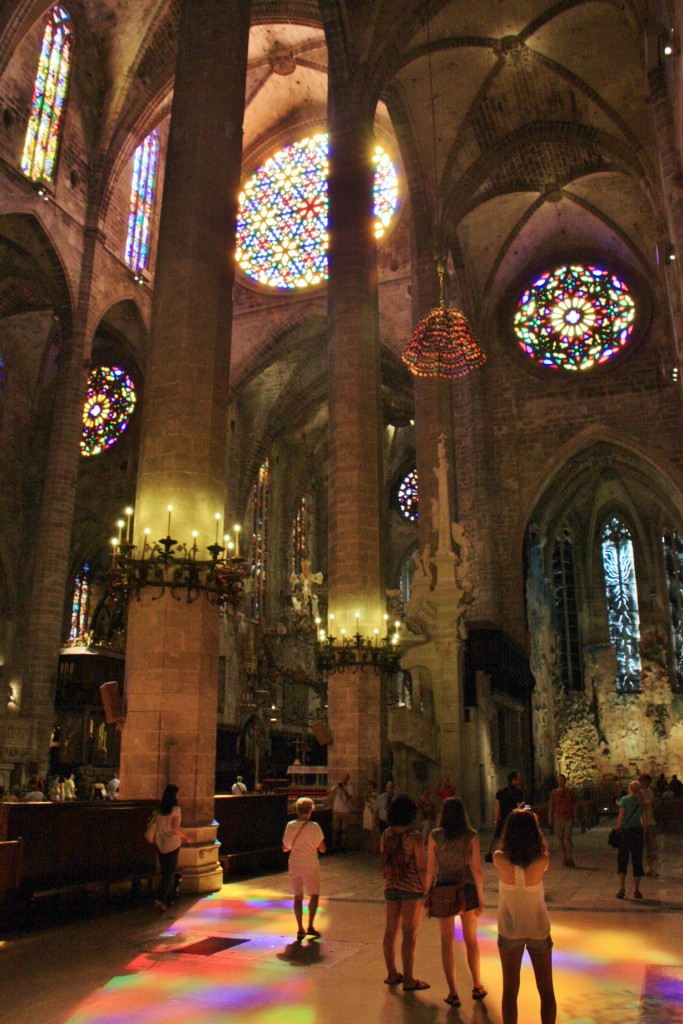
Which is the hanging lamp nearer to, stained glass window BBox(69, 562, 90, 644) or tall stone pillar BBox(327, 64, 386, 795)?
tall stone pillar BBox(327, 64, 386, 795)

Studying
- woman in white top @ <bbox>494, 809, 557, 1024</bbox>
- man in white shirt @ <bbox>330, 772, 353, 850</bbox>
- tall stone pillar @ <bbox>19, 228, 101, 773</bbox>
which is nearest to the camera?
woman in white top @ <bbox>494, 809, 557, 1024</bbox>

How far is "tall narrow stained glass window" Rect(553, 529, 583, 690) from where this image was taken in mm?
32062

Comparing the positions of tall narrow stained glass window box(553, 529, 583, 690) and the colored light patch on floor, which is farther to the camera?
tall narrow stained glass window box(553, 529, 583, 690)

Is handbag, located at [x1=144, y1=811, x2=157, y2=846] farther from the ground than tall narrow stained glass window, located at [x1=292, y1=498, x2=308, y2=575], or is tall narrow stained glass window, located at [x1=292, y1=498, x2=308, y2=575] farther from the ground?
tall narrow stained glass window, located at [x1=292, y1=498, x2=308, y2=575]

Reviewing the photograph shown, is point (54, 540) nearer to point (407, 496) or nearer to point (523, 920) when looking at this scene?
point (523, 920)

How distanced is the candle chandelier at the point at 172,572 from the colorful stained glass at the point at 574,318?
20.0 m

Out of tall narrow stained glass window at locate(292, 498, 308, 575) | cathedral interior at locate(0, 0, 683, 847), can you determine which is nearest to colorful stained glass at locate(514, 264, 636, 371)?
cathedral interior at locate(0, 0, 683, 847)

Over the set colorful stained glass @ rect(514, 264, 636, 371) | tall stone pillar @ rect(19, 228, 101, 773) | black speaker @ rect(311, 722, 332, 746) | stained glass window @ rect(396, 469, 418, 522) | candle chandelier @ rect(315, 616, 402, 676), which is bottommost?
black speaker @ rect(311, 722, 332, 746)

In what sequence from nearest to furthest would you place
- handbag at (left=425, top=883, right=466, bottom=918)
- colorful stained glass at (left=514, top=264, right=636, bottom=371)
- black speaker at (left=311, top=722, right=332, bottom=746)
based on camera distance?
handbag at (left=425, top=883, right=466, bottom=918) < black speaker at (left=311, top=722, right=332, bottom=746) < colorful stained glass at (left=514, top=264, right=636, bottom=371)

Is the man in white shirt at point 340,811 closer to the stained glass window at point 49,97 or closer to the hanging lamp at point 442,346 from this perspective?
the hanging lamp at point 442,346

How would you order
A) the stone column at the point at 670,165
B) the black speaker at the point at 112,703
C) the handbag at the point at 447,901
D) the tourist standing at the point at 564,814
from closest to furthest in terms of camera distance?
the handbag at the point at 447,901, the black speaker at the point at 112,703, the tourist standing at the point at 564,814, the stone column at the point at 670,165

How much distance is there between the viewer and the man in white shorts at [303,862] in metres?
5.80

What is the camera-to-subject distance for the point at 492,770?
1811cm

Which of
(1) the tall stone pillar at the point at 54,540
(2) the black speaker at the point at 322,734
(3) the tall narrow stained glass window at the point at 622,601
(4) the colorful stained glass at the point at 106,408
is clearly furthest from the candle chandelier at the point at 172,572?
(3) the tall narrow stained glass window at the point at 622,601
